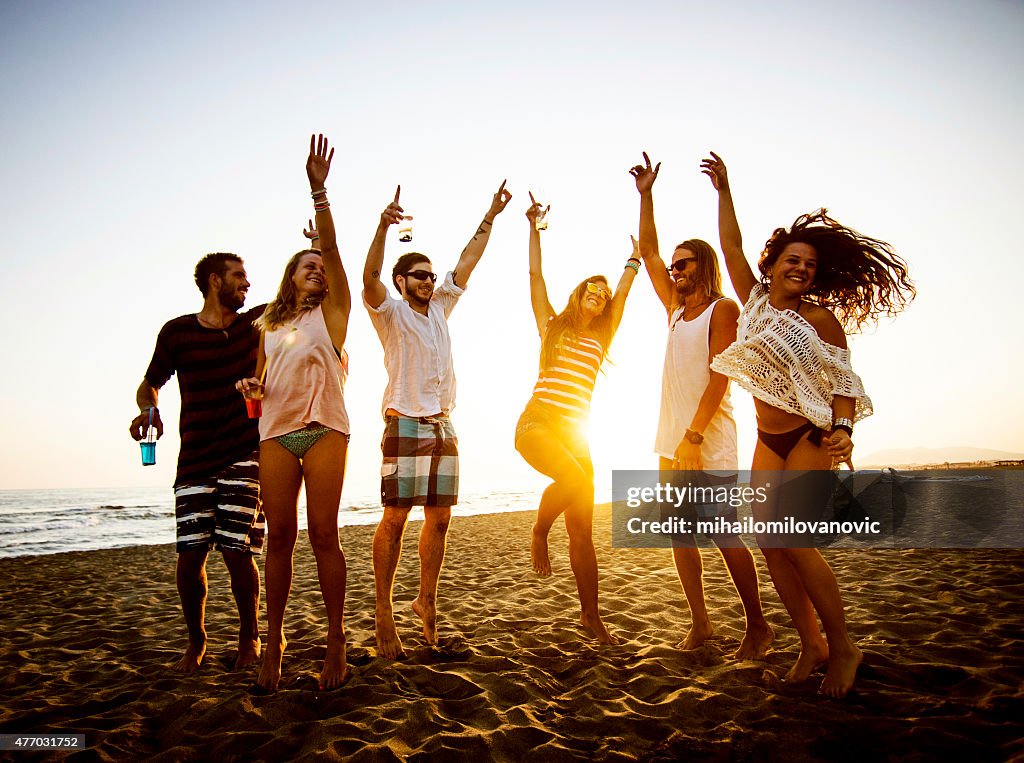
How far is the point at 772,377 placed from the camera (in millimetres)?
2857

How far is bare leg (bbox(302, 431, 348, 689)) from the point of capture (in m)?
3.02

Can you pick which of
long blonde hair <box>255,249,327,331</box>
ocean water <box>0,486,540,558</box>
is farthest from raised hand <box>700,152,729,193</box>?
ocean water <box>0,486,540,558</box>

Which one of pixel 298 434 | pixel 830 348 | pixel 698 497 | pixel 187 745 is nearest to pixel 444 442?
pixel 298 434

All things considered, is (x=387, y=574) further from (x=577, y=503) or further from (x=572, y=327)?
(x=572, y=327)

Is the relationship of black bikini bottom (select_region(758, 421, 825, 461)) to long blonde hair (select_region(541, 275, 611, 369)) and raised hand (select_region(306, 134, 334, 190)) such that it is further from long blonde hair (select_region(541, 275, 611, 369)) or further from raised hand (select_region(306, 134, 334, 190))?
raised hand (select_region(306, 134, 334, 190))

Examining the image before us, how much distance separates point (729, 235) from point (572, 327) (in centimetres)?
120

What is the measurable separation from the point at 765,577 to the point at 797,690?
3.38 m

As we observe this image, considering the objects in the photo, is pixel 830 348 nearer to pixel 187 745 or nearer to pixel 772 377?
pixel 772 377

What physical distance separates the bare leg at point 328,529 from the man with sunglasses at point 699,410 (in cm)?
209

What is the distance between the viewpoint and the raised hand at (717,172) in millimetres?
3508

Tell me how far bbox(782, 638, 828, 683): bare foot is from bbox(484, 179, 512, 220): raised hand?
148 inches

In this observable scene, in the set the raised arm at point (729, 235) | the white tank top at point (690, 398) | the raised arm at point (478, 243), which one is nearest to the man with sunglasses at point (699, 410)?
the white tank top at point (690, 398)

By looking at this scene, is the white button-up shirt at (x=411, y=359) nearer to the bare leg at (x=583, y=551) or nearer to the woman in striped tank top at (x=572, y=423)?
the woman in striped tank top at (x=572, y=423)

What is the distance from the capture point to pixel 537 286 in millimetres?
4410
